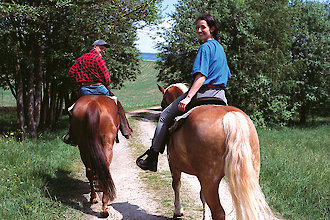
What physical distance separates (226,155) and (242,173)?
0.25m

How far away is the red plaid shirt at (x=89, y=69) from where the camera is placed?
17.3ft

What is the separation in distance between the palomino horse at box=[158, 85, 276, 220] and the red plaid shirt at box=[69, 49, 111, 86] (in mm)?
2620

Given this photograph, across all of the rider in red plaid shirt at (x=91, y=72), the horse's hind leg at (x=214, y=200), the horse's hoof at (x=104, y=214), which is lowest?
the horse's hoof at (x=104, y=214)

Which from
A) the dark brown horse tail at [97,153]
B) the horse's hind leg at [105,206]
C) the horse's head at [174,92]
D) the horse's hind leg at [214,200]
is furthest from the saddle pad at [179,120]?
the horse's head at [174,92]

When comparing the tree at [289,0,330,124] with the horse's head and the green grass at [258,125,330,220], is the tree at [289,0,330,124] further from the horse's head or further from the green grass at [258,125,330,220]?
the horse's head

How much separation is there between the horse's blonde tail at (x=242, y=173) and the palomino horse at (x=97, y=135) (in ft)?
7.28

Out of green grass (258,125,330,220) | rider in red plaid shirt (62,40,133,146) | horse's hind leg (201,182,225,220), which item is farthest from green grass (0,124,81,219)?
green grass (258,125,330,220)

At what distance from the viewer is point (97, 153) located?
4406mm

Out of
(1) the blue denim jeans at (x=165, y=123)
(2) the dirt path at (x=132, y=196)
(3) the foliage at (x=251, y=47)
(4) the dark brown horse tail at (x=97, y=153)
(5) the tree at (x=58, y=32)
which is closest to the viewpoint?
(1) the blue denim jeans at (x=165, y=123)

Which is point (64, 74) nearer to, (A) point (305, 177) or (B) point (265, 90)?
(A) point (305, 177)

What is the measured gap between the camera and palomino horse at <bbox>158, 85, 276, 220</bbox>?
2.88 m

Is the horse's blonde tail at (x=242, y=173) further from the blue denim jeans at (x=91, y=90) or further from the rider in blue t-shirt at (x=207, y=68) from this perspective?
the blue denim jeans at (x=91, y=90)

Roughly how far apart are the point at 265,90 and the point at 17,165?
12.7 metres

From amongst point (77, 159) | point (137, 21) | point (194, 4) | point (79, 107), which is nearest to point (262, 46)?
point (194, 4)
